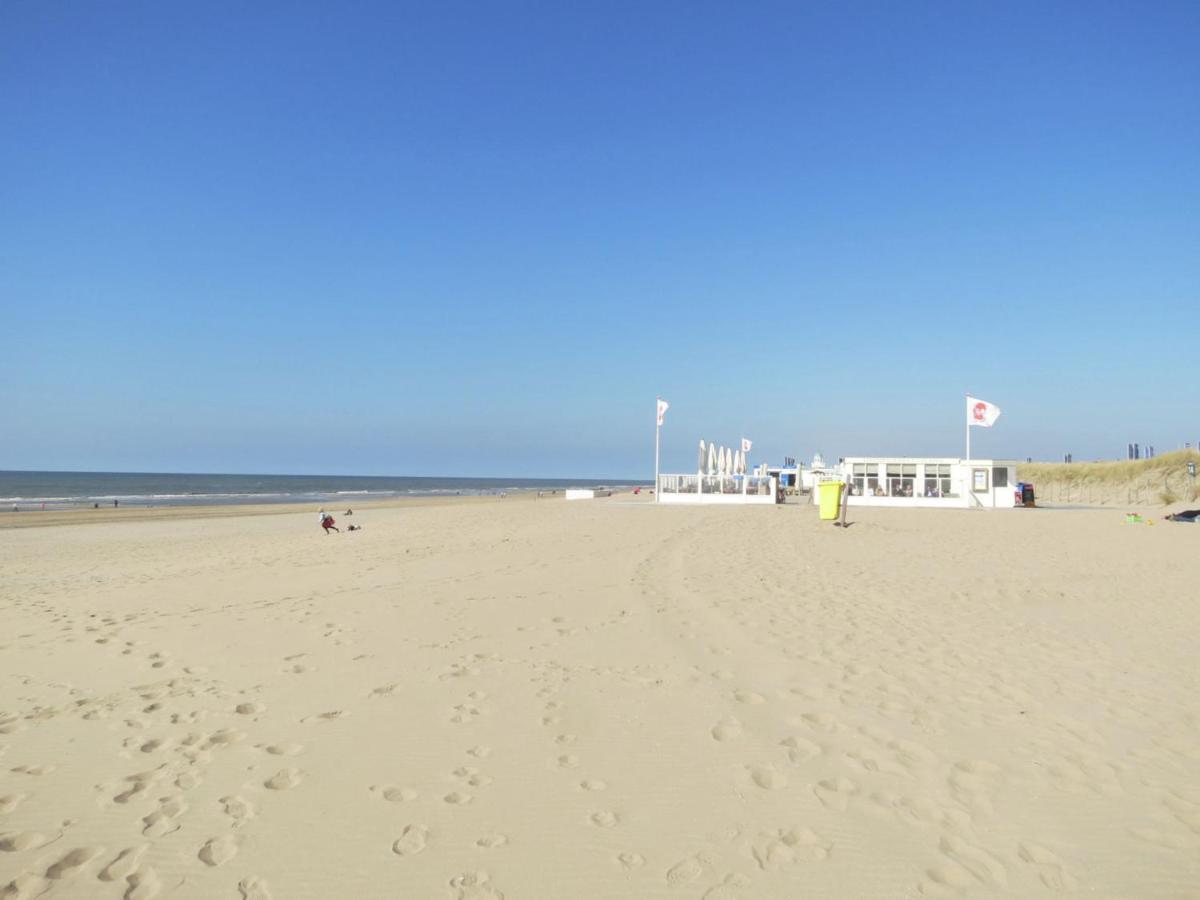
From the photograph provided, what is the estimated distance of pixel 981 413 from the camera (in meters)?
34.5

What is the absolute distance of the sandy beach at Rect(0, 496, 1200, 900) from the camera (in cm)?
295

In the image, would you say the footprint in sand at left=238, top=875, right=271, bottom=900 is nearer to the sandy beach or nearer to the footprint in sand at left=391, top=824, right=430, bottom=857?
the sandy beach

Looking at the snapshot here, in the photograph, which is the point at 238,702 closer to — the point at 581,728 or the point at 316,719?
the point at 316,719

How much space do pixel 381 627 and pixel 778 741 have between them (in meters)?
4.39

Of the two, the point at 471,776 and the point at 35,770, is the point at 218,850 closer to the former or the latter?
the point at 471,776

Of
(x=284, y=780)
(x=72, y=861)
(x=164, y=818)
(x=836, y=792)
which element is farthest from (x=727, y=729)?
(x=72, y=861)

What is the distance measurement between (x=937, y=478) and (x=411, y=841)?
3369cm

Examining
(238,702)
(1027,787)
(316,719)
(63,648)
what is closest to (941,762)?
(1027,787)

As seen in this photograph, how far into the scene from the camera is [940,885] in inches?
111

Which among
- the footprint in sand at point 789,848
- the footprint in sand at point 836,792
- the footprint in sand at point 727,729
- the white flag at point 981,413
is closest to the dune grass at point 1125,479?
the white flag at point 981,413

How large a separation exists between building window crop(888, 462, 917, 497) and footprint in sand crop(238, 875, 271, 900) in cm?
3322

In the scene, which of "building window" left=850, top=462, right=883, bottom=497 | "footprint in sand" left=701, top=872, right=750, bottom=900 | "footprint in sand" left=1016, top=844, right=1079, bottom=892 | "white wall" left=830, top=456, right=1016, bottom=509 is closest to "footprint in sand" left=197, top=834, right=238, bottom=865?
"footprint in sand" left=701, top=872, right=750, bottom=900

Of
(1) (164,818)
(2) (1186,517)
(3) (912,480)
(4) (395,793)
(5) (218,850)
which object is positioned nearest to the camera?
(5) (218,850)

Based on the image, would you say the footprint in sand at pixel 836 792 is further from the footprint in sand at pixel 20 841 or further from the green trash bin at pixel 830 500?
the green trash bin at pixel 830 500
